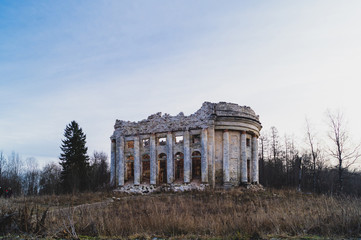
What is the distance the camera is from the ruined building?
28703 mm

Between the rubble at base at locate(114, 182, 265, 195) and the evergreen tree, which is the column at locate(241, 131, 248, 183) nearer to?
the rubble at base at locate(114, 182, 265, 195)

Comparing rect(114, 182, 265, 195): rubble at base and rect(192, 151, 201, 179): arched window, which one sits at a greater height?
rect(192, 151, 201, 179): arched window

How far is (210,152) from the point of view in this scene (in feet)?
93.6

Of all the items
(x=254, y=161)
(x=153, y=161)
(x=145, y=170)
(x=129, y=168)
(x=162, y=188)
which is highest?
(x=153, y=161)

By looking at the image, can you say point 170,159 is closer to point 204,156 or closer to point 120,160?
point 204,156

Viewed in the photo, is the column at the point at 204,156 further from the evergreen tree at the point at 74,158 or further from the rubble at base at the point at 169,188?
the evergreen tree at the point at 74,158

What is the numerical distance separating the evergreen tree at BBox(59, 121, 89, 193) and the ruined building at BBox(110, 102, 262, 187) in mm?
8422

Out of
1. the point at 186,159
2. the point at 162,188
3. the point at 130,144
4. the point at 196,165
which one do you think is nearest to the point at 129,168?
the point at 130,144

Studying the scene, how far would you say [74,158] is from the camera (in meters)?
40.0

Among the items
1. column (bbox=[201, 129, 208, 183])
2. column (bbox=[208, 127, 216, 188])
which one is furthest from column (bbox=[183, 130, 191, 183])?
column (bbox=[208, 127, 216, 188])

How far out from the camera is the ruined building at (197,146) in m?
28.7

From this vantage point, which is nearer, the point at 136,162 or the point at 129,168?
the point at 136,162

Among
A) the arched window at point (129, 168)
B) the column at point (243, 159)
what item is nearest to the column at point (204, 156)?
the column at point (243, 159)

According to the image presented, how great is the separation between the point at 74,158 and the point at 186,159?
1852 cm
